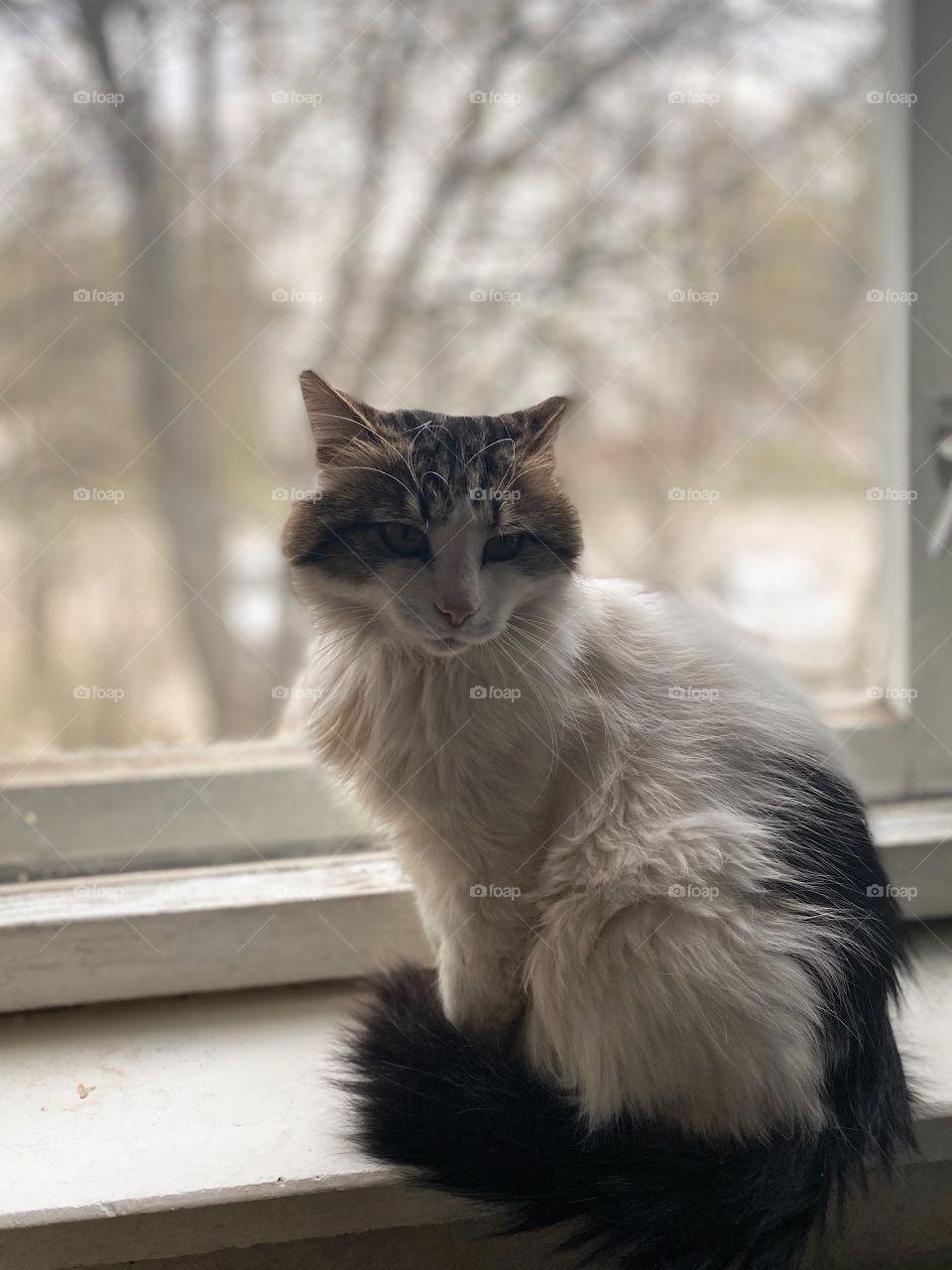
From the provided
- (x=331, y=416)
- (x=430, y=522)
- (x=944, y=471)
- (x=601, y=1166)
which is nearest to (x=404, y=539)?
(x=430, y=522)

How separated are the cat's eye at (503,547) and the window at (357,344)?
27 centimetres

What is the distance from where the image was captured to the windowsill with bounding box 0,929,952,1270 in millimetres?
905

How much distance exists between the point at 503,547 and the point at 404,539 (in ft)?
0.32

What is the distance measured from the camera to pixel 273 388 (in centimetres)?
126

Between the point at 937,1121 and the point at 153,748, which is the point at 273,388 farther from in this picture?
the point at 937,1121

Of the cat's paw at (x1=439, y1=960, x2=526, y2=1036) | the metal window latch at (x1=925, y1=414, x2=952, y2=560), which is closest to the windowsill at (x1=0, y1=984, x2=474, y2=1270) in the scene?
the cat's paw at (x1=439, y1=960, x2=526, y2=1036)

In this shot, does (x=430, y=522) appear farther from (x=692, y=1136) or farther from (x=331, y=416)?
(x=692, y=1136)

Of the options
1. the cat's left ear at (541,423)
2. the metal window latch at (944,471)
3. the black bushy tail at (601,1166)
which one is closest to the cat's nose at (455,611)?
the cat's left ear at (541,423)

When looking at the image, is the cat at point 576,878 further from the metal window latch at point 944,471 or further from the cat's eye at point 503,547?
the metal window latch at point 944,471

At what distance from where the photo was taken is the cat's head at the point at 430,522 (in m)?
0.93

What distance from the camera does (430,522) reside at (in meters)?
0.93

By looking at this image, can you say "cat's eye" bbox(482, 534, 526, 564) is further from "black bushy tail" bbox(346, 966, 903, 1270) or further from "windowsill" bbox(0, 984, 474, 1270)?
"windowsill" bbox(0, 984, 474, 1270)

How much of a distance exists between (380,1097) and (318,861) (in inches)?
A: 16.0

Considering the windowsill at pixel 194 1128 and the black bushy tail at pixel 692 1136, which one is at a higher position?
the black bushy tail at pixel 692 1136
